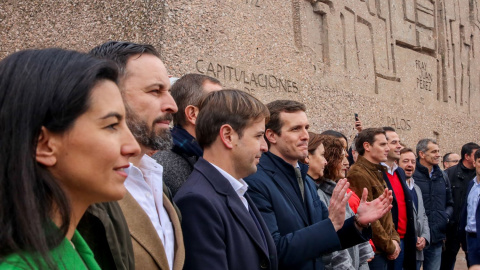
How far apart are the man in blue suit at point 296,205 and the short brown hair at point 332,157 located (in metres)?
0.93

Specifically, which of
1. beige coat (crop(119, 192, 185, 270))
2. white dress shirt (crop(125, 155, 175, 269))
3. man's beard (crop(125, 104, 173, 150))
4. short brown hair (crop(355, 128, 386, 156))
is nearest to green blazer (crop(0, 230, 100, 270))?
beige coat (crop(119, 192, 185, 270))

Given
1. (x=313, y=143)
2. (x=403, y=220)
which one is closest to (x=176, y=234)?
(x=313, y=143)

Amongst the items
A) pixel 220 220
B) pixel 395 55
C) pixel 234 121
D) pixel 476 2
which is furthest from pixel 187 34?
pixel 476 2

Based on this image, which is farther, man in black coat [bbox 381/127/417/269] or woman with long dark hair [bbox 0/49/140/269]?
man in black coat [bbox 381/127/417/269]

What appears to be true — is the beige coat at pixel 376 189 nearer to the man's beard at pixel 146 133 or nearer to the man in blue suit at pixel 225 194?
the man in blue suit at pixel 225 194

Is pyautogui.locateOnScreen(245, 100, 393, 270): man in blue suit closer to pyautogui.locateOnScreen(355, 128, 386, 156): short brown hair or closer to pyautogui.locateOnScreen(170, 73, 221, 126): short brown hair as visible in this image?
pyautogui.locateOnScreen(170, 73, 221, 126): short brown hair

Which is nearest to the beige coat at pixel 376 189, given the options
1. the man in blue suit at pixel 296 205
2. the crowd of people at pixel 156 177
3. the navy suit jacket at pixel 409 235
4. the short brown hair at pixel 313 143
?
the crowd of people at pixel 156 177

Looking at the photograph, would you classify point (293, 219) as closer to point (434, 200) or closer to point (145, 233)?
point (145, 233)

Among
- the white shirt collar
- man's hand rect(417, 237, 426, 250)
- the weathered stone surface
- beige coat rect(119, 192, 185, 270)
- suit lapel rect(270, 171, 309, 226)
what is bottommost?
man's hand rect(417, 237, 426, 250)

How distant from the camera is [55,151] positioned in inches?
53.3

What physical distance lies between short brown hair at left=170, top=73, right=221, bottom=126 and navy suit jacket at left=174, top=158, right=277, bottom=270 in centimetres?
58

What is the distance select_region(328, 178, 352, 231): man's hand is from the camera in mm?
2988

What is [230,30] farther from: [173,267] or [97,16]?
[173,267]

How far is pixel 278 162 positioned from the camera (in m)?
3.49
